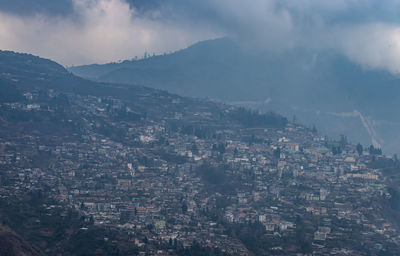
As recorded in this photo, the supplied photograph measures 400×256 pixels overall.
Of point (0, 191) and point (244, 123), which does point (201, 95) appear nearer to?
point (244, 123)

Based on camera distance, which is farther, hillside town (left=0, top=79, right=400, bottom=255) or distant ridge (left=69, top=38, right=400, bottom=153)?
distant ridge (left=69, top=38, right=400, bottom=153)

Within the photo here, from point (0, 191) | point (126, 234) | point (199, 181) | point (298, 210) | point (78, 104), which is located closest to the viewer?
point (126, 234)

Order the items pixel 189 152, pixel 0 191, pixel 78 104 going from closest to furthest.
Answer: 1. pixel 0 191
2. pixel 189 152
3. pixel 78 104

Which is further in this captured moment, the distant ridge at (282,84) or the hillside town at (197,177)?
the distant ridge at (282,84)

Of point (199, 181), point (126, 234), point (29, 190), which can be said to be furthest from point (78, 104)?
point (126, 234)

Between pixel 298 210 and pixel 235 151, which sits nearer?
pixel 298 210

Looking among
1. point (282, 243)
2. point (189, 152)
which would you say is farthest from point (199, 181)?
point (282, 243)

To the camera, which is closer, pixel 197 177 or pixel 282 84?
pixel 197 177

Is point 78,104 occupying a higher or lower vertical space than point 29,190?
higher

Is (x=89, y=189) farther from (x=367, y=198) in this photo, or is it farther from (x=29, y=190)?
(x=367, y=198)
